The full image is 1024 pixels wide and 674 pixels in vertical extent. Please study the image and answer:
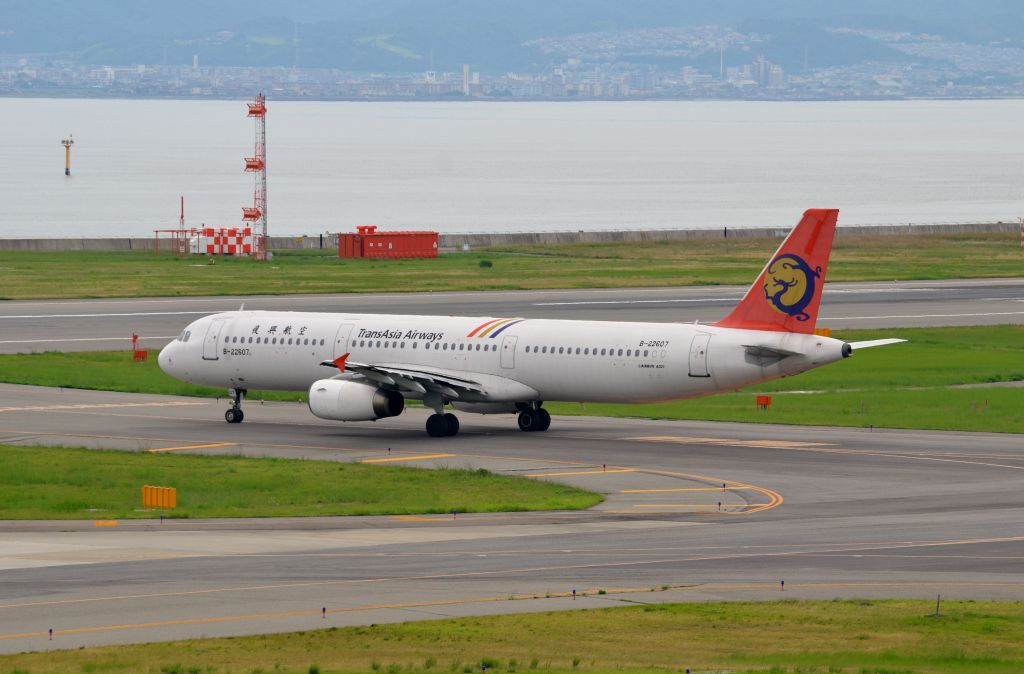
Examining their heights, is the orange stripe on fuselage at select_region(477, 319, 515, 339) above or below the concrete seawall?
below

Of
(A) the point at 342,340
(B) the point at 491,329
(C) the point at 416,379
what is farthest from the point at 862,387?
(A) the point at 342,340

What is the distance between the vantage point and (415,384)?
58.4 metres

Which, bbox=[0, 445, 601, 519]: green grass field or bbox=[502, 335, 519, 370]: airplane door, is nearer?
bbox=[0, 445, 601, 519]: green grass field

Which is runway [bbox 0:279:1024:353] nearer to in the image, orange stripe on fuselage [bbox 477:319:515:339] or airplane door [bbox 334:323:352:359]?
airplane door [bbox 334:323:352:359]

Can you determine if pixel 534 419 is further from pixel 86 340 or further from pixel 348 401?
pixel 86 340

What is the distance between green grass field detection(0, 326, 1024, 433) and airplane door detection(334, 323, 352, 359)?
31.4ft

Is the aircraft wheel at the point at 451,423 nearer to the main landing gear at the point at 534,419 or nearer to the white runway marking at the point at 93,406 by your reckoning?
the main landing gear at the point at 534,419

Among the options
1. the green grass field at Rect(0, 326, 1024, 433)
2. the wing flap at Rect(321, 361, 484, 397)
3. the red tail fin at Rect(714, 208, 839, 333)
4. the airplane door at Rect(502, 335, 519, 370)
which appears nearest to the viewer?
the red tail fin at Rect(714, 208, 839, 333)

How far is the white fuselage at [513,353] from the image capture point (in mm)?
55031

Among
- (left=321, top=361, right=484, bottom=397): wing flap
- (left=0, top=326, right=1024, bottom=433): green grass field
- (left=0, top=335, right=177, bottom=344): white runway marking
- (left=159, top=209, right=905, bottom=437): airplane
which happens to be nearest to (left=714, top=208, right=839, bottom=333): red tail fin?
(left=159, top=209, right=905, bottom=437): airplane

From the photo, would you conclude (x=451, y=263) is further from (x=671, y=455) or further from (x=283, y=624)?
(x=283, y=624)

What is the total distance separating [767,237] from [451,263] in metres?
43.9

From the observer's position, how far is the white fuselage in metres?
55.0

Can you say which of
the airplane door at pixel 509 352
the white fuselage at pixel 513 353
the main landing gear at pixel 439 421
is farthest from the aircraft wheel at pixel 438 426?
the airplane door at pixel 509 352
